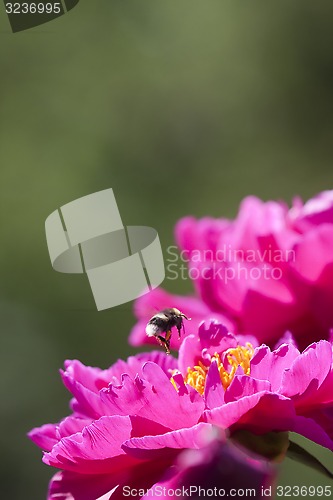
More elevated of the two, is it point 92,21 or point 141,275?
point 92,21

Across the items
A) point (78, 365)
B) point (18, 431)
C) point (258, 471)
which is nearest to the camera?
point (258, 471)

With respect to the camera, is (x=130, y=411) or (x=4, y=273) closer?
(x=130, y=411)

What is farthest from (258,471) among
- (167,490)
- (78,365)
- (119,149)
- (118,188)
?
(119,149)

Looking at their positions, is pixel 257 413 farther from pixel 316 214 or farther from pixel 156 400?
pixel 316 214

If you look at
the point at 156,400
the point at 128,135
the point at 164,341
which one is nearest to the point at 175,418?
the point at 156,400

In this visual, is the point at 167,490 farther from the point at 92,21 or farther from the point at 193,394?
the point at 92,21

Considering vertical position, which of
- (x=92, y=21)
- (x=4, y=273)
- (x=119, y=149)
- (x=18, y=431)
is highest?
(x=92, y=21)

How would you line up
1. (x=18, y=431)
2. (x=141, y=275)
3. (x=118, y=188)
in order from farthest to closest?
(x=118, y=188) < (x=18, y=431) < (x=141, y=275)

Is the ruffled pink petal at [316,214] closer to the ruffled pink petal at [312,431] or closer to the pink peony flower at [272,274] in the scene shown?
the pink peony flower at [272,274]
